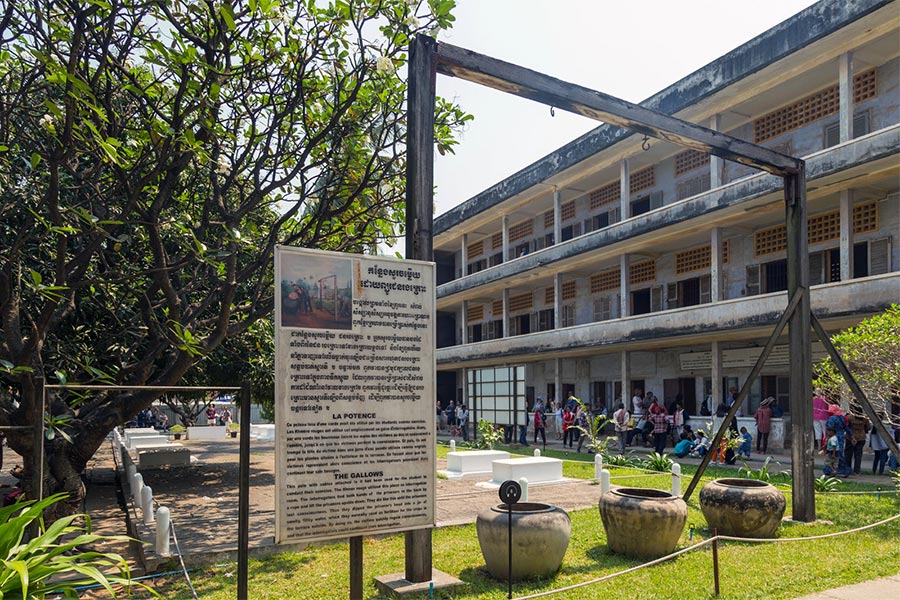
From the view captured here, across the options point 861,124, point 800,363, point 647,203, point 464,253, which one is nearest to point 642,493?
point 800,363

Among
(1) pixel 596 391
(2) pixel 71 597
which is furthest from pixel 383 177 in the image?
(1) pixel 596 391

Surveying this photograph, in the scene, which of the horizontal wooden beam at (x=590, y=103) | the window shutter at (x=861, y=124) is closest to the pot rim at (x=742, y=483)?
the horizontal wooden beam at (x=590, y=103)

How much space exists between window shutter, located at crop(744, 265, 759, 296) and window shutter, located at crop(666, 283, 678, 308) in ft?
9.75

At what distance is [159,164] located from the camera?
6.73 meters

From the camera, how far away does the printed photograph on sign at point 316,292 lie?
4.65 m

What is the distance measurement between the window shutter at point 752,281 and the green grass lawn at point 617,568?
538 inches

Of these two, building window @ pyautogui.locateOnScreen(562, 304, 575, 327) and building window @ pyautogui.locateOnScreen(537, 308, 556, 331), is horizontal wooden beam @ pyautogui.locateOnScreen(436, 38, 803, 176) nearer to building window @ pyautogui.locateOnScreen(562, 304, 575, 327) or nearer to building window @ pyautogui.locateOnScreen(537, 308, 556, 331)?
building window @ pyautogui.locateOnScreen(562, 304, 575, 327)

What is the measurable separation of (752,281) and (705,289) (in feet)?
6.37

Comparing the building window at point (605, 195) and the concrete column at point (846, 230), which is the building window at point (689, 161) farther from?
the concrete column at point (846, 230)

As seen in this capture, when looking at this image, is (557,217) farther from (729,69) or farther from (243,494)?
(243,494)

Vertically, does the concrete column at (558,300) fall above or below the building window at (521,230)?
below

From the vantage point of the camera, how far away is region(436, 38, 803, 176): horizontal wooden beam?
6180mm

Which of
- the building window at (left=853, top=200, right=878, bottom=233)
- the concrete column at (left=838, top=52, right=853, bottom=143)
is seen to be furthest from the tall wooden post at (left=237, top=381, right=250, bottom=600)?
the building window at (left=853, top=200, right=878, bottom=233)

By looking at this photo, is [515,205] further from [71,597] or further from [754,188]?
[71,597]
